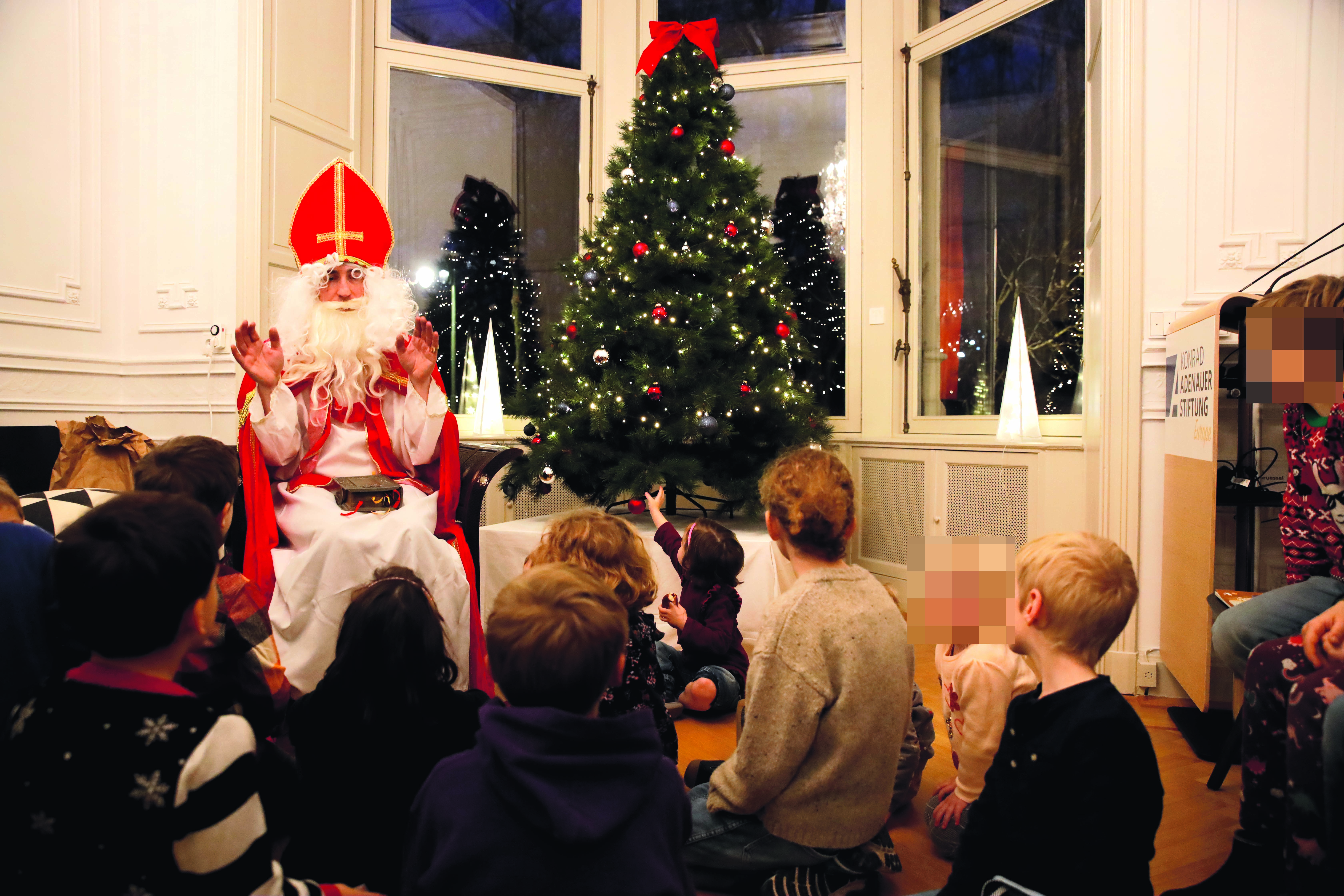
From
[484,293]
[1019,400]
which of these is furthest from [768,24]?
[1019,400]

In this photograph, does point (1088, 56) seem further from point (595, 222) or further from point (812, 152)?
point (595, 222)

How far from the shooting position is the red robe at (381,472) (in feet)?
8.27

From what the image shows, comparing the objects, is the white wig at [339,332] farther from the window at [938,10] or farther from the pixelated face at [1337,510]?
the window at [938,10]

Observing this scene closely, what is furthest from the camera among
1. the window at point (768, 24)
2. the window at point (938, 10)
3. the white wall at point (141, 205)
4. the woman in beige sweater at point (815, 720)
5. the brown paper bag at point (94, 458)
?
the window at point (768, 24)

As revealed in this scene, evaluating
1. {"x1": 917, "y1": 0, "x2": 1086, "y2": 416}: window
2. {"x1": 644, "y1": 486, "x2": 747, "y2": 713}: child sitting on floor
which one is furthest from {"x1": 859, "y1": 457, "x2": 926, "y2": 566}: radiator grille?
{"x1": 644, "y1": 486, "x2": 747, "y2": 713}: child sitting on floor

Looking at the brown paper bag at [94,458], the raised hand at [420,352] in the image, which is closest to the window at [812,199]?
the raised hand at [420,352]

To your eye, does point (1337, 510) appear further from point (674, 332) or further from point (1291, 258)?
point (674, 332)

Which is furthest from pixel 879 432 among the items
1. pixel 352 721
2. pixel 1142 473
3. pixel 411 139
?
pixel 352 721

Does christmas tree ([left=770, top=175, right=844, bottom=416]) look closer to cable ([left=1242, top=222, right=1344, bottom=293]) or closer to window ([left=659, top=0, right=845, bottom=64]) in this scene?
window ([left=659, top=0, right=845, bottom=64])

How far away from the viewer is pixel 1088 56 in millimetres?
3746

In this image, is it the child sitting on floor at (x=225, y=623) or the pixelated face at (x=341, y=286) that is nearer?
the child sitting on floor at (x=225, y=623)

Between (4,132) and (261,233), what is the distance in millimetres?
Answer: 1015

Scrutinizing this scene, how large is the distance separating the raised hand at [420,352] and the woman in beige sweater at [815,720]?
1504 millimetres

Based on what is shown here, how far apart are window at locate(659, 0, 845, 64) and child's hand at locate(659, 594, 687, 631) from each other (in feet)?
12.0
